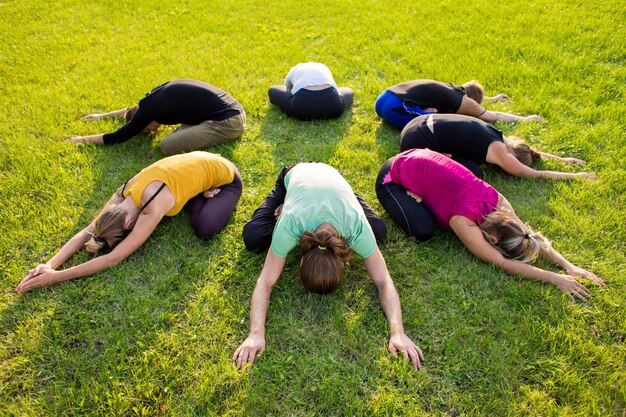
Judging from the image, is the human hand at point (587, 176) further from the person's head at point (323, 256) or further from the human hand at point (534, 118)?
the person's head at point (323, 256)

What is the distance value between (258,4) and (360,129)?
5899 mm

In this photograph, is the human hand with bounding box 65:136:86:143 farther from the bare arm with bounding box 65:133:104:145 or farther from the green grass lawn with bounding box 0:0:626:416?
the green grass lawn with bounding box 0:0:626:416

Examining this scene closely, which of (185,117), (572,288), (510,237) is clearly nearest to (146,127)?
(185,117)

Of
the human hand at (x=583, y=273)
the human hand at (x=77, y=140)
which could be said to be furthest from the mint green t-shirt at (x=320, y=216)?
the human hand at (x=77, y=140)

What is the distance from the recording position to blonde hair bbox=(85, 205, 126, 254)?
12.7 ft

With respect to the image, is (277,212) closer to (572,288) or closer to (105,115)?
(572,288)

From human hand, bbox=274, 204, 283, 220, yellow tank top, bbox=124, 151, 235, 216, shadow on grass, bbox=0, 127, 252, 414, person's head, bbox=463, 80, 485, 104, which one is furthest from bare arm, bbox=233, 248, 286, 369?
person's head, bbox=463, 80, 485, 104

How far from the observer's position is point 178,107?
5.47m

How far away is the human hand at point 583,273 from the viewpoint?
12.2 ft

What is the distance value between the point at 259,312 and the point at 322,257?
748 millimetres

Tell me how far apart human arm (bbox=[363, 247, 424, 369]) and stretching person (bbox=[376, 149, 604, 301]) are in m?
0.80

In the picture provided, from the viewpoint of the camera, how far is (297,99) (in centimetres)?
609

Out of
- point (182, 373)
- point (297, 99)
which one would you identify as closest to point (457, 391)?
point (182, 373)

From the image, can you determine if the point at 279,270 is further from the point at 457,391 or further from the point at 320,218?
the point at 457,391
